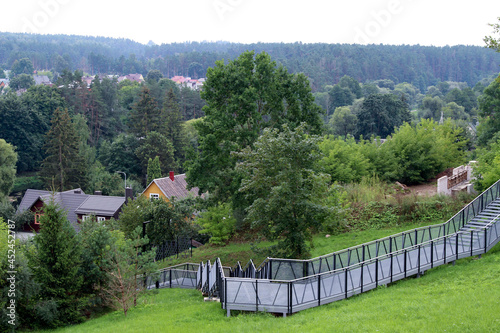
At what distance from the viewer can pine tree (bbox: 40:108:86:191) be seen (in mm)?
70438

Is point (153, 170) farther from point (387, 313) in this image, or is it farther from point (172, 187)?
point (387, 313)

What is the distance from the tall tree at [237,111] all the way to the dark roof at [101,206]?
21.6m

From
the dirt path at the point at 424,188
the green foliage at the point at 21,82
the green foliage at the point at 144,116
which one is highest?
the green foliage at the point at 21,82

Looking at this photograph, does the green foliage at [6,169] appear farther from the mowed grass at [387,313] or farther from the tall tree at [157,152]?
the mowed grass at [387,313]

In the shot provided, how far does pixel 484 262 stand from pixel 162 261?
2186cm

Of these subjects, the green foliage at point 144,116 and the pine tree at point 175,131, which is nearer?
the pine tree at point 175,131

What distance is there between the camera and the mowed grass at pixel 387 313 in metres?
12.1

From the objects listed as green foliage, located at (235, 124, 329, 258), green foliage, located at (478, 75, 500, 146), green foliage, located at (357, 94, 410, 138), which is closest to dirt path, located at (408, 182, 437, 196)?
green foliage, located at (235, 124, 329, 258)

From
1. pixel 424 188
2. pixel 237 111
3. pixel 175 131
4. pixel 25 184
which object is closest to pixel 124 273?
pixel 237 111

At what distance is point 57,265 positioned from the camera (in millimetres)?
19812

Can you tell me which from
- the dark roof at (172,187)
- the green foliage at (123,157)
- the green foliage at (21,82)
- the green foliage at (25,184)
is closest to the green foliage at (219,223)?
the dark roof at (172,187)

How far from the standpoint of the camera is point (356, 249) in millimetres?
17266

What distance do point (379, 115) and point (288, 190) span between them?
2665 inches

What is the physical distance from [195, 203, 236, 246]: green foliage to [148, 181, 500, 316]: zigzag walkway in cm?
1131
